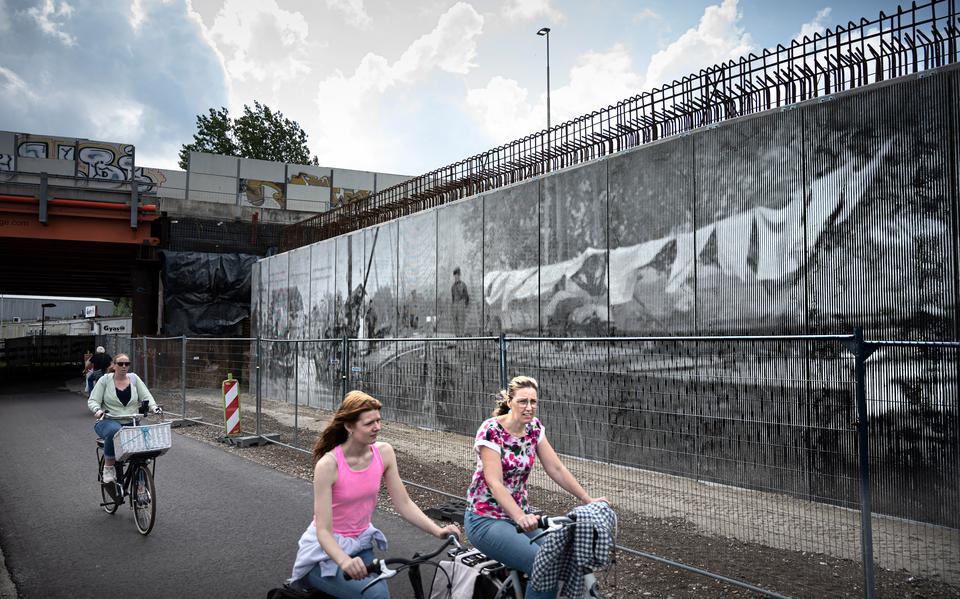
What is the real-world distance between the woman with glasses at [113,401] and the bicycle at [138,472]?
18 centimetres

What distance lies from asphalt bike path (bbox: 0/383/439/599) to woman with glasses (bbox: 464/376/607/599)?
161 centimetres

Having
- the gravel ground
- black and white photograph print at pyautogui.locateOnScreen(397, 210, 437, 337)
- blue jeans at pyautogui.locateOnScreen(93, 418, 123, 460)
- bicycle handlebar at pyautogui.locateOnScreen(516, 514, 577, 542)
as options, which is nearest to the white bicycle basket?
blue jeans at pyautogui.locateOnScreen(93, 418, 123, 460)

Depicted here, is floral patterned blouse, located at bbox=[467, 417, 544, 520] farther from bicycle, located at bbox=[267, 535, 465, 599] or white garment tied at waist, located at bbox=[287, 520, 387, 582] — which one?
white garment tied at waist, located at bbox=[287, 520, 387, 582]

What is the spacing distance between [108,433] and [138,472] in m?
0.89

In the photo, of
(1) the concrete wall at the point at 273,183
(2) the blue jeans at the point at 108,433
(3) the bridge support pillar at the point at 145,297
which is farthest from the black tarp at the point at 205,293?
(2) the blue jeans at the point at 108,433

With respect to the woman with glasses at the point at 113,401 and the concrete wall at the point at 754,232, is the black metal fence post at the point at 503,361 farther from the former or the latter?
the woman with glasses at the point at 113,401

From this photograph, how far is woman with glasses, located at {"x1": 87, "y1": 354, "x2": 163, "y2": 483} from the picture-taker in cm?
714

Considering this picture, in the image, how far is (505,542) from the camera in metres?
3.40

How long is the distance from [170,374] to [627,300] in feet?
48.1

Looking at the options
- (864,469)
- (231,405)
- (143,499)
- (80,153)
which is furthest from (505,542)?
(80,153)

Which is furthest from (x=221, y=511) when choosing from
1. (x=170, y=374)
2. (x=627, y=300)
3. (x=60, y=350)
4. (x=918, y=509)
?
(x=60, y=350)

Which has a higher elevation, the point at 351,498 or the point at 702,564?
the point at 351,498

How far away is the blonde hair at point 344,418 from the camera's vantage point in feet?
10.8

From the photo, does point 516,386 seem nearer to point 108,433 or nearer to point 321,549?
point 321,549
